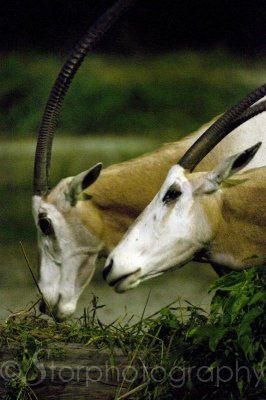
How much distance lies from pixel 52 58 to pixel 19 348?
2.43m

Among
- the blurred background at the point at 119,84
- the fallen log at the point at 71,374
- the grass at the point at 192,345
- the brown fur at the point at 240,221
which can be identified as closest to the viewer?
the grass at the point at 192,345

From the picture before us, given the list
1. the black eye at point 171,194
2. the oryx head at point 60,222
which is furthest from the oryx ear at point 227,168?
the oryx head at point 60,222

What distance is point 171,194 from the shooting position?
15.9 feet

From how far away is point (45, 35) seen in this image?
6559mm

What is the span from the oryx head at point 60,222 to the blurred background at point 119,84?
0.74 metres

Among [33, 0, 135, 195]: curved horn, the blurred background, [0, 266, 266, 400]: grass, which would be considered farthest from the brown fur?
the blurred background

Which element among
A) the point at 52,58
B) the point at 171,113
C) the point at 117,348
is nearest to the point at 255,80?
the point at 171,113

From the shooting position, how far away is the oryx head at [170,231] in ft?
15.8

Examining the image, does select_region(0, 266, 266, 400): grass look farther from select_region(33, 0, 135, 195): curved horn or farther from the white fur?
select_region(33, 0, 135, 195): curved horn

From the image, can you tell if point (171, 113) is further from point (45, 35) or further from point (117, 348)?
point (117, 348)

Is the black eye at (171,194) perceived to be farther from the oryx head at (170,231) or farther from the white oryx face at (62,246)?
the white oryx face at (62,246)

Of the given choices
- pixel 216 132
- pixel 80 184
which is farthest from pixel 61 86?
pixel 216 132

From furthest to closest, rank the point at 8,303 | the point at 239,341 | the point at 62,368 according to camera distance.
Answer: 1. the point at 8,303
2. the point at 62,368
3. the point at 239,341

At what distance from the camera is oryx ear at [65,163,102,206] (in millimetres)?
5480
